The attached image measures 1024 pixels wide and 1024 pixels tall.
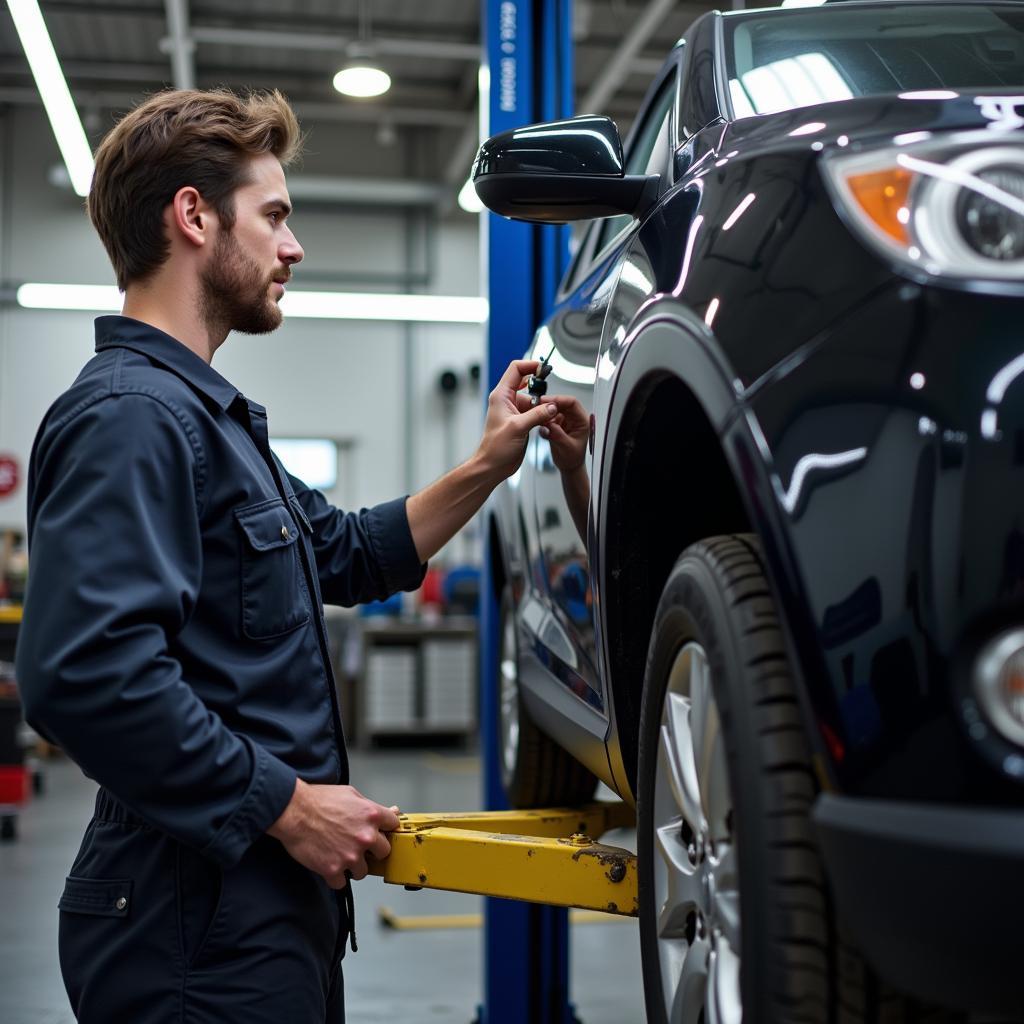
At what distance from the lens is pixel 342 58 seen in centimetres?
1068

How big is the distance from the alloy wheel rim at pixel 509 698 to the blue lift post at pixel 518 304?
89 millimetres

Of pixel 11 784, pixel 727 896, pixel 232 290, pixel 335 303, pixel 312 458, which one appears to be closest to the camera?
pixel 727 896

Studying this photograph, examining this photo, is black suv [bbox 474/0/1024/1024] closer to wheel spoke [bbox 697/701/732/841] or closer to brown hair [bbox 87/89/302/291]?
wheel spoke [bbox 697/701/732/841]

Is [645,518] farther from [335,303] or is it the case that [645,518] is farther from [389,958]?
[335,303]

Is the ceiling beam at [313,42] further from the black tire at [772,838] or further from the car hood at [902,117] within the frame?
the black tire at [772,838]

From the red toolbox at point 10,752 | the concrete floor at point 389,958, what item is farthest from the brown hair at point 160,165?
the red toolbox at point 10,752

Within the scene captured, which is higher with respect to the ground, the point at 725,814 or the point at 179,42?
the point at 179,42

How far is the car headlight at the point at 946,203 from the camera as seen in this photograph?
95cm

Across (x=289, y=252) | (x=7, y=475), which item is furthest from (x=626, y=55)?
(x=289, y=252)

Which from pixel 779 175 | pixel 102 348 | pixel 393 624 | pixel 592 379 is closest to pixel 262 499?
pixel 102 348

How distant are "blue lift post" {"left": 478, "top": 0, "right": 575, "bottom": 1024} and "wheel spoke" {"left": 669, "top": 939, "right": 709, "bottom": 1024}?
150cm

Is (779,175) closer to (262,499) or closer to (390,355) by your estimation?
(262,499)

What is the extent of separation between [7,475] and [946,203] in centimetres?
1141

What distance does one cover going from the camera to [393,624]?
9.53 meters
